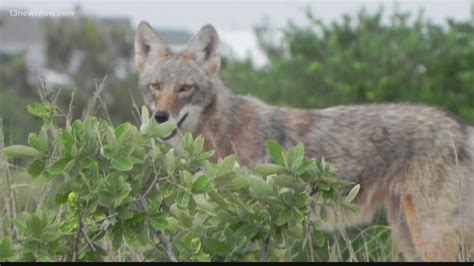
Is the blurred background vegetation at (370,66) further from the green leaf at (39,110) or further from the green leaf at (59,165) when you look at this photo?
the green leaf at (59,165)

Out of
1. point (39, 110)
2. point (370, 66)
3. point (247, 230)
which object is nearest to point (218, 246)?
point (247, 230)

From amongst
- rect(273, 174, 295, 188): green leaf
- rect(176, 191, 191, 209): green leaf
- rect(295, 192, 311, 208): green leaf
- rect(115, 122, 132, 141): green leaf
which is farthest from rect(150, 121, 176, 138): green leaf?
rect(295, 192, 311, 208): green leaf

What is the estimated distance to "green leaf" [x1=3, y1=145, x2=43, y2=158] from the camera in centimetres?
423

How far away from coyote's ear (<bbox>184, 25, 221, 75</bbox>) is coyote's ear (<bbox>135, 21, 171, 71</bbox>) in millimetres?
190

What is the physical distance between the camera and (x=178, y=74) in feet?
26.7

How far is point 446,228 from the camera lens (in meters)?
7.83

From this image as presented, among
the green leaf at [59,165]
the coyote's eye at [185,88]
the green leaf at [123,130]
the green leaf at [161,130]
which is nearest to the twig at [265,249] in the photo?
the green leaf at [161,130]

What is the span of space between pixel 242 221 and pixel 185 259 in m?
0.28

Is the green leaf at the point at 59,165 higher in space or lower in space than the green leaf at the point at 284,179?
lower

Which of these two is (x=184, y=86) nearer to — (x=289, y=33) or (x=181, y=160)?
(x=181, y=160)

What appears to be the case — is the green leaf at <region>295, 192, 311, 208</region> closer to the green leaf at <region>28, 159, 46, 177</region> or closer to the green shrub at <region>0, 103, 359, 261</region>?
the green shrub at <region>0, 103, 359, 261</region>

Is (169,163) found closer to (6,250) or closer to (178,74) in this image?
(6,250)

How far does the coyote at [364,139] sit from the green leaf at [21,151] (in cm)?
342

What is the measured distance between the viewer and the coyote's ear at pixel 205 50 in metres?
8.32
